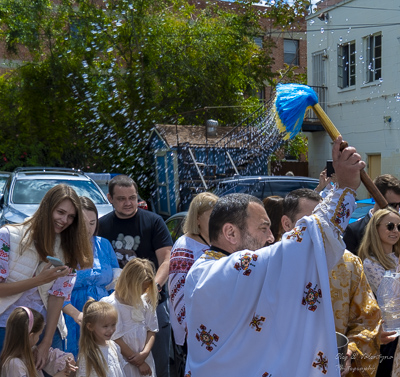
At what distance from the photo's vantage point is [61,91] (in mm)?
20203

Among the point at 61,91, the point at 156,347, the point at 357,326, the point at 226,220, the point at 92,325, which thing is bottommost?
the point at 156,347

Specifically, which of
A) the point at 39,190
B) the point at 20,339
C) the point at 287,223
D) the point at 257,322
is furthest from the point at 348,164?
the point at 39,190

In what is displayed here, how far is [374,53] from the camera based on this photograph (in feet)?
53.6

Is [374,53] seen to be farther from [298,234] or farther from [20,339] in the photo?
[298,234]

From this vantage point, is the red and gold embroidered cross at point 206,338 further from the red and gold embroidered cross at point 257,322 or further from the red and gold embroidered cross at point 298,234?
Result: the red and gold embroidered cross at point 298,234

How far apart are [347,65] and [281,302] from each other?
1640 centimetres

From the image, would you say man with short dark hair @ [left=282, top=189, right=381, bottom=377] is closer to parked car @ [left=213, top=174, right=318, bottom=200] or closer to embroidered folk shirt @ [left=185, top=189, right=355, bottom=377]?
embroidered folk shirt @ [left=185, top=189, right=355, bottom=377]

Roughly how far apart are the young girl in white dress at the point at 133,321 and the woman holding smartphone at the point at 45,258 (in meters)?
0.65

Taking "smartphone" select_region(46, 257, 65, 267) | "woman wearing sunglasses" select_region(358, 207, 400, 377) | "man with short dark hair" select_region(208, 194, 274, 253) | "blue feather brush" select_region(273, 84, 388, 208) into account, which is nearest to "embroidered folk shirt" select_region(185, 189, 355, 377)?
"man with short dark hair" select_region(208, 194, 274, 253)

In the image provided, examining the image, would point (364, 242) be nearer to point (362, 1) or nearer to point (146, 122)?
point (362, 1)

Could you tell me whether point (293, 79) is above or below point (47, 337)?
above

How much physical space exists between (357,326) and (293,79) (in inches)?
972

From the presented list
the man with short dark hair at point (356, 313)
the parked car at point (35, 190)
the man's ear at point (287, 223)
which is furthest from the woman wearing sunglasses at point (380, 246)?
the parked car at point (35, 190)

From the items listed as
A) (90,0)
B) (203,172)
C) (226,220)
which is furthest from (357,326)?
(90,0)
